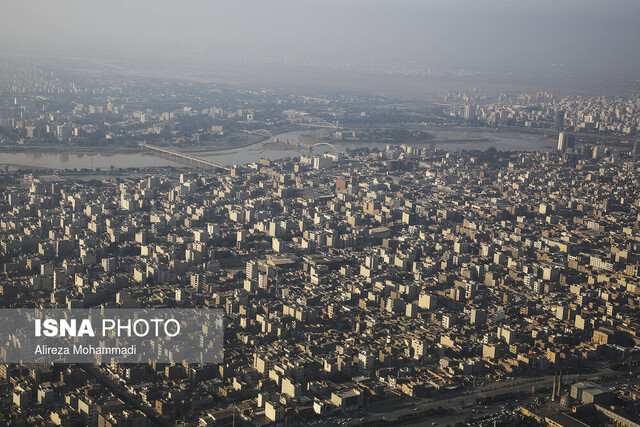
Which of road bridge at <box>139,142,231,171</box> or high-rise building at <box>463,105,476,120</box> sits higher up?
high-rise building at <box>463,105,476,120</box>

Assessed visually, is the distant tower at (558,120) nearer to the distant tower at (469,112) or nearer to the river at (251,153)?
the river at (251,153)

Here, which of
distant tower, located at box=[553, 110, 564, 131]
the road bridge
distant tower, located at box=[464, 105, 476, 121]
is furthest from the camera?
distant tower, located at box=[464, 105, 476, 121]

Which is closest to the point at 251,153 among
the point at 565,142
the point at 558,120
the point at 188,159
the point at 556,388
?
the point at 188,159

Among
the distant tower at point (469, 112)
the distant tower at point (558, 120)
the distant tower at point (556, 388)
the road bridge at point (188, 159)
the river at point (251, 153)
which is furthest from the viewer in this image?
the distant tower at point (469, 112)

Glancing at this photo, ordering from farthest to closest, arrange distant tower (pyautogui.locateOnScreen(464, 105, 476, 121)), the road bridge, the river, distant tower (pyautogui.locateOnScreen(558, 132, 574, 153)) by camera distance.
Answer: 1. distant tower (pyautogui.locateOnScreen(464, 105, 476, 121))
2. distant tower (pyautogui.locateOnScreen(558, 132, 574, 153))
3. the road bridge
4. the river

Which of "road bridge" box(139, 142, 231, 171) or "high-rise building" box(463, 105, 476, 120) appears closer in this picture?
"road bridge" box(139, 142, 231, 171)

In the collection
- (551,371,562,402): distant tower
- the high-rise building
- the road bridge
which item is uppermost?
the high-rise building

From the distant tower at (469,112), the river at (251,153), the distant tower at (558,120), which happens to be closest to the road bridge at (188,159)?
the river at (251,153)

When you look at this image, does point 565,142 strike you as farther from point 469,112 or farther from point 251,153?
point 469,112

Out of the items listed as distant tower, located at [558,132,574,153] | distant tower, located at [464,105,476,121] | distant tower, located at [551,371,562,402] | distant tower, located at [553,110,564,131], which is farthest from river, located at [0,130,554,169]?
distant tower, located at [551,371,562,402]

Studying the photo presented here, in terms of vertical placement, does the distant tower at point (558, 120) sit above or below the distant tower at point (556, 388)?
above

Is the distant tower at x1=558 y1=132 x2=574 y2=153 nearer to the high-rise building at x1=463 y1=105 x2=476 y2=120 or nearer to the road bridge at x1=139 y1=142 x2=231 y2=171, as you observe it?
the high-rise building at x1=463 y1=105 x2=476 y2=120
